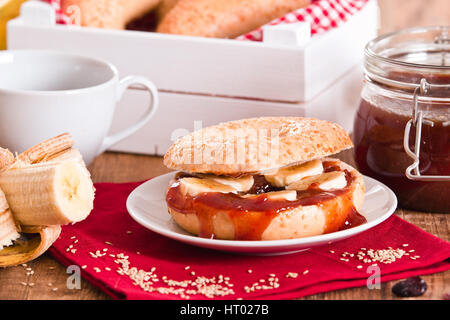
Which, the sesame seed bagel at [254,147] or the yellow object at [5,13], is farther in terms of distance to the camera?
the yellow object at [5,13]

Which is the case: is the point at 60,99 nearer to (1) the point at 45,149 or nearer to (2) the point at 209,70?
(1) the point at 45,149

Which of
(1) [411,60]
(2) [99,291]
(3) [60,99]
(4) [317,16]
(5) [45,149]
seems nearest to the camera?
(2) [99,291]

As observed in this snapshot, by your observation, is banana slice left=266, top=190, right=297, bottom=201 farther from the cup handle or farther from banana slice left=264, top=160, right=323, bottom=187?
the cup handle

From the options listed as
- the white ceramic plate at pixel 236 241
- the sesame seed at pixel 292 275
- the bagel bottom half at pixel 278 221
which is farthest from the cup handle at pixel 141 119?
the sesame seed at pixel 292 275

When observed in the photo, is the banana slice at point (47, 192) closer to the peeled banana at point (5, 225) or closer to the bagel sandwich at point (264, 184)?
the peeled banana at point (5, 225)

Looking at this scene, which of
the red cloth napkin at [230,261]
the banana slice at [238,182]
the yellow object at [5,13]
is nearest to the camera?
the red cloth napkin at [230,261]

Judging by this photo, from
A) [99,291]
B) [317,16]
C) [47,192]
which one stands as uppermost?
[317,16]

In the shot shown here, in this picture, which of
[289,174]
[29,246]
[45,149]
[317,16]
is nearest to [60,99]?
[45,149]

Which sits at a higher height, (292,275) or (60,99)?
(60,99)
